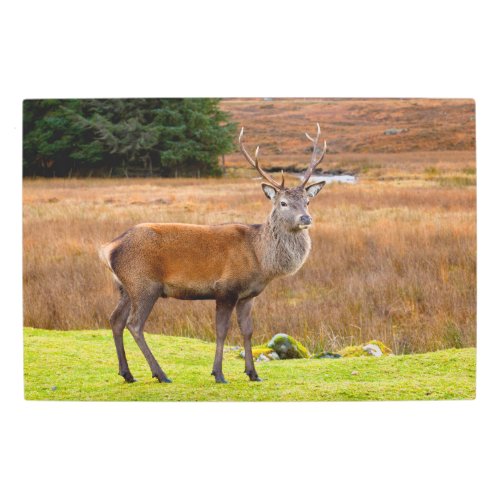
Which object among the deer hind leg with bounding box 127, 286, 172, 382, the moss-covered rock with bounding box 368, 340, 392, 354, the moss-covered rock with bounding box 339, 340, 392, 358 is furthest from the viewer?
the moss-covered rock with bounding box 368, 340, 392, 354

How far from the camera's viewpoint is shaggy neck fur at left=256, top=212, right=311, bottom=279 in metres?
7.99

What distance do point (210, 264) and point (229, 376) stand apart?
1.00m

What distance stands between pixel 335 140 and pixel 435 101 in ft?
3.27

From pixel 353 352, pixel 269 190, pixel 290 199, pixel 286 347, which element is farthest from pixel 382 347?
pixel 269 190

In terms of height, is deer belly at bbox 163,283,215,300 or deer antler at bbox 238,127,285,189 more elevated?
deer antler at bbox 238,127,285,189

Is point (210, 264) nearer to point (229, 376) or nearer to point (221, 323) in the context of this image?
point (221, 323)

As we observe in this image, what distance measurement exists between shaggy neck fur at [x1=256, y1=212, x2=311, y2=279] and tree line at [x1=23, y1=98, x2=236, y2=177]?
1400mm

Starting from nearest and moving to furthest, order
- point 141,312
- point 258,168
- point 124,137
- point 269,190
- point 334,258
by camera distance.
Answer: point 141,312 → point 269,190 → point 258,168 → point 124,137 → point 334,258

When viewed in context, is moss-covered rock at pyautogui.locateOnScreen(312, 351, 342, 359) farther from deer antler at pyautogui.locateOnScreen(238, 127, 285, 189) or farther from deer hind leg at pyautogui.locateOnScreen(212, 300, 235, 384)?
deer antler at pyautogui.locateOnScreen(238, 127, 285, 189)

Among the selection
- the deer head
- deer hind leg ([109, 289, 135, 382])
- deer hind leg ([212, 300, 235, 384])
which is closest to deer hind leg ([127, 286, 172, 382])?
deer hind leg ([109, 289, 135, 382])

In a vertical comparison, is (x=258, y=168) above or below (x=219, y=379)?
above

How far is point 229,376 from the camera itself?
814 cm

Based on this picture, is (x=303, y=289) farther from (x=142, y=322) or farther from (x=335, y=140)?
(x=142, y=322)

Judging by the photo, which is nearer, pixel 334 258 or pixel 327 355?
pixel 327 355
